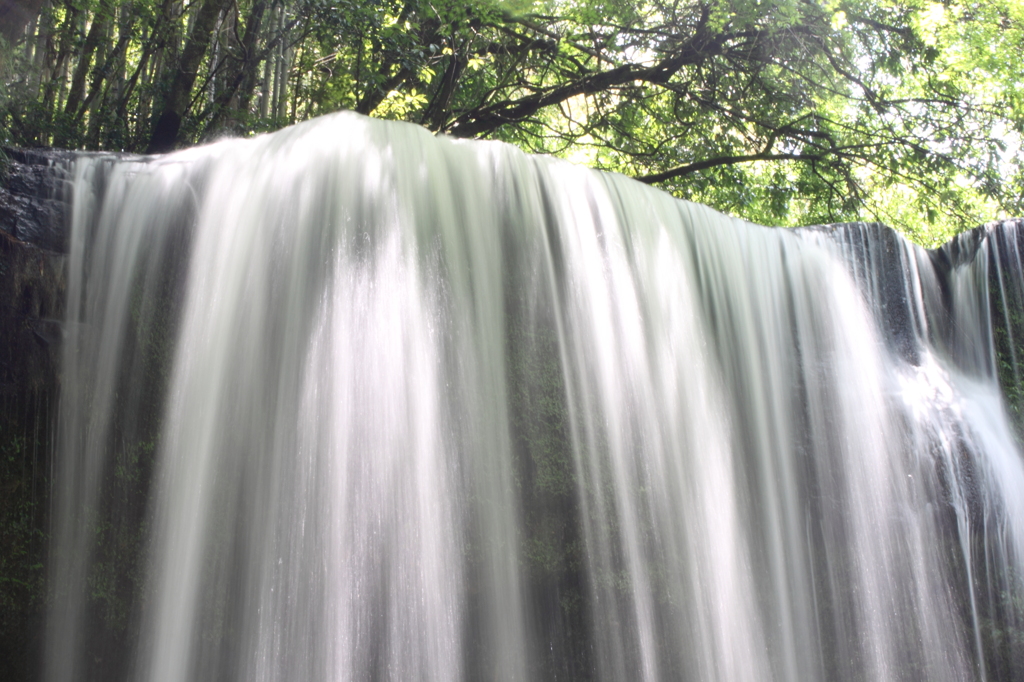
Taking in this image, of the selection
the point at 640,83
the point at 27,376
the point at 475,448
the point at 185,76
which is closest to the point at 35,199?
the point at 27,376

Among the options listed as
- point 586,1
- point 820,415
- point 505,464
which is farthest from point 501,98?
point 505,464

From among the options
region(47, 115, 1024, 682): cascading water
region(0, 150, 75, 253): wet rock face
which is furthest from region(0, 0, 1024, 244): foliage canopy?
region(47, 115, 1024, 682): cascading water

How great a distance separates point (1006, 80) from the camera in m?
7.07

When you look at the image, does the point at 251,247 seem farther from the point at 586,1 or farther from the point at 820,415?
the point at 586,1

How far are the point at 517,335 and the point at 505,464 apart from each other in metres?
0.64

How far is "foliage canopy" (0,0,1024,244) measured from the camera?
268 inches

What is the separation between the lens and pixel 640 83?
939 centimetres

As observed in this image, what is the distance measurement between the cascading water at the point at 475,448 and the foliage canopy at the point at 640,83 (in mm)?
3278

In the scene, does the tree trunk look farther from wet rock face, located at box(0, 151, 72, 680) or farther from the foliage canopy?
wet rock face, located at box(0, 151, 72, 680)

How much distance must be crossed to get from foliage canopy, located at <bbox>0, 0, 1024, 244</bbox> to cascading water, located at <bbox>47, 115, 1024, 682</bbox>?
129 inches

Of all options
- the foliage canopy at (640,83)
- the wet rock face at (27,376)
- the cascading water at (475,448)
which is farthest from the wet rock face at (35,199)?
the foliage canopy at (640,83)

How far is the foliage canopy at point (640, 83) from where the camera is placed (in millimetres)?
6805

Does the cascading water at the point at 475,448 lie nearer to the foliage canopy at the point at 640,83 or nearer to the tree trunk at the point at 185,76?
the tree trunk at the point at 185,76

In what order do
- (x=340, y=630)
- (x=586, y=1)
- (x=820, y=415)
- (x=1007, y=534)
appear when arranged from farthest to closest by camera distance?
(x=586, y=1)
(x=820, y=415)
(x=1007, y=534)
(x=340, y=630)
